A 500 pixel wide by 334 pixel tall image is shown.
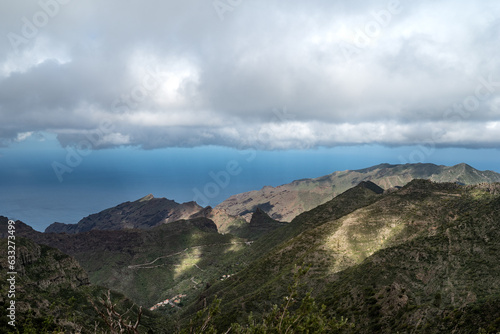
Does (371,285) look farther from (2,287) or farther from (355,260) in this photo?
(2,287)

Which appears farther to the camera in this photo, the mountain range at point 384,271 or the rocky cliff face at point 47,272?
the rocky cliff face at point 47,272

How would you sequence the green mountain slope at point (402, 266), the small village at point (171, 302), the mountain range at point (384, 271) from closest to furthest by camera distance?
1. the mountain range at point (384, 271)
2. the green mountain slope at point (402, 266)
3. the small village at point (171, 302)

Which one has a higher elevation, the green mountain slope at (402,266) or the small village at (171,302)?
the green mountain slope at (402,266)

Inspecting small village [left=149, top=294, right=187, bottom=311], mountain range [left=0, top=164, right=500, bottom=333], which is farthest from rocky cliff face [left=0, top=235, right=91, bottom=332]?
small village [left=149, top=294, right=187, bottom=311]

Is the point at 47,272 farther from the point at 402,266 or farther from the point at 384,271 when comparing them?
the point at 402,266

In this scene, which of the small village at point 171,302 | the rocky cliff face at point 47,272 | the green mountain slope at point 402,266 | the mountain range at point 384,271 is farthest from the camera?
the small village at point 171,302

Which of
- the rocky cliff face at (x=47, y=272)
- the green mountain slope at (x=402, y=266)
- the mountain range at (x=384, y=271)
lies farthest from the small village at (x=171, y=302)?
the rocky cliff face at (x=47, y=272)

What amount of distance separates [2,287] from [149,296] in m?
113

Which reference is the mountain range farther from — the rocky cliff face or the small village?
the rocky cliff face

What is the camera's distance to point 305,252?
Result: 3878 inches

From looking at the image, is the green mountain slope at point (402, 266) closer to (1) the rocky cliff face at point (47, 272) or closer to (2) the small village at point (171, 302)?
(2) the small village at point (171, 302)

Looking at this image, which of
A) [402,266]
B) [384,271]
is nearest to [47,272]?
[384,271]

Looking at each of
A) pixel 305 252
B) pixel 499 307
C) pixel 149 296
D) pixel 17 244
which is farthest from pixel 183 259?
pixel 499 307

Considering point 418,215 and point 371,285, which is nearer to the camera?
point 371,285
